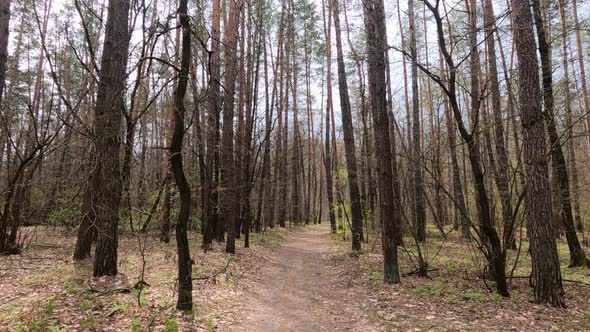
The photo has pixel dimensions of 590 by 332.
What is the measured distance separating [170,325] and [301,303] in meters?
2.45

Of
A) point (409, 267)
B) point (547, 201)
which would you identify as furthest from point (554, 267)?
point (409, 267)

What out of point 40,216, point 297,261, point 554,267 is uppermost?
point 40,216

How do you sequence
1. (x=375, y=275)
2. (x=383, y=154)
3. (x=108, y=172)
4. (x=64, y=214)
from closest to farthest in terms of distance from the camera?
(x=108, y=172) < (x=383, y=154) < (x=375, y=275) < (x=64, y=214)

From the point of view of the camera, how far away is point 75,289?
508 cm

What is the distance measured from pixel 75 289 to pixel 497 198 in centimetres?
771

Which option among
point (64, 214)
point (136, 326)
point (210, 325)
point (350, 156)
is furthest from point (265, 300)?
point (64, 214)

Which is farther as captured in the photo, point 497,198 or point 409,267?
point 409,267

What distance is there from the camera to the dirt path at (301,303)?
473cm

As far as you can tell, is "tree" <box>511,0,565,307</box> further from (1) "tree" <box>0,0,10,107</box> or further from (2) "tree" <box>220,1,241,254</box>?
(1) "tree" <box>0,0,10,107</box>

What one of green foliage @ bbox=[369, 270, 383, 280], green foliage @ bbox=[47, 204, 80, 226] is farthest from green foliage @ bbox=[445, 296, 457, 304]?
green foliage @ bbox=[47, 204, 80, 226]

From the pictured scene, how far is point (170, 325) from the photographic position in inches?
160

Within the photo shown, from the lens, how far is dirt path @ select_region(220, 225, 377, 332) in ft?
15.5

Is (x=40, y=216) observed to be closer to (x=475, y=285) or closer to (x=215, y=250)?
(x=215, y=250)

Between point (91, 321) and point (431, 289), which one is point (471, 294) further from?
point (91, 321)
